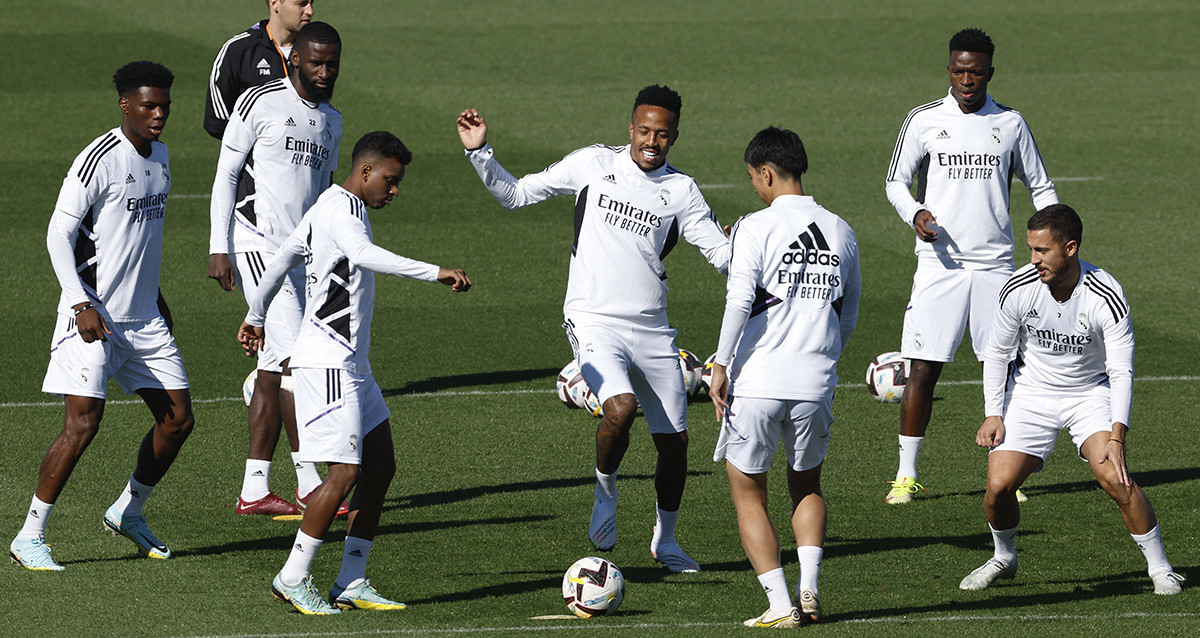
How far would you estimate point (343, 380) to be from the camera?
756 cm

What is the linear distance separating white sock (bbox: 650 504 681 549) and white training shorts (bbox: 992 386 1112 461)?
1707 millimetres

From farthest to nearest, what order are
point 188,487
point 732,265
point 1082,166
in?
point 1082,166
point 188,487
point 732,265

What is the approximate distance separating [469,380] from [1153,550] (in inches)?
257

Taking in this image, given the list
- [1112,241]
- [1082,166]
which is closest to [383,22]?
[1082,166]

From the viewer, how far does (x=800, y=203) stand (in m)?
7.35

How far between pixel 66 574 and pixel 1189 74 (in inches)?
880

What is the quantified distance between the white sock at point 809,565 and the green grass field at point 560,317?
0.23 m

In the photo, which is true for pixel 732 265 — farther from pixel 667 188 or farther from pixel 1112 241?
pixel 1112 241

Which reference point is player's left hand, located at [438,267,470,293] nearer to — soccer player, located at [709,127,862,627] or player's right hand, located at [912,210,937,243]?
soccer player, located at [709,127,862,627]

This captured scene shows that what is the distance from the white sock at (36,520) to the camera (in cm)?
834

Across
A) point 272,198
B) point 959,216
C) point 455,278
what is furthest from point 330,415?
point 959,216

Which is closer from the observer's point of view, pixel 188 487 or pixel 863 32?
pixel 188 487

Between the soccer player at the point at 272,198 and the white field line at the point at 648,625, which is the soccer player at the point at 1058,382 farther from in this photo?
the soccer player at the point at 272,198

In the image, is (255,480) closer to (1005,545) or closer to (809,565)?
(809,565)
